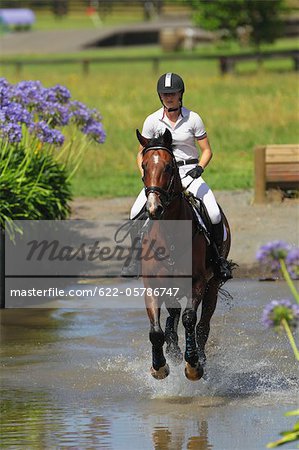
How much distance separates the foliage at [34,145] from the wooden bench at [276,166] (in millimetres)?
3190

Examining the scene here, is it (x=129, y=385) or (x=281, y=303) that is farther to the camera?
(x=129, y=385)

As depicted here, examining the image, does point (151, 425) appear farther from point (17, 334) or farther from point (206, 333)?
point (17, 334)

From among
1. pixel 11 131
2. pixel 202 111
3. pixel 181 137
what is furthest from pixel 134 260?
pixel 202 111

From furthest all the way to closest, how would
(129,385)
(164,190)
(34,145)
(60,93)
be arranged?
(60,93) → (34,145) → (129,385) → (164,190)

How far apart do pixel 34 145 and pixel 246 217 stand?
158 inches

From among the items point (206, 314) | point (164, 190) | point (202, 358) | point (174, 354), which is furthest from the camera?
point (206, 314)

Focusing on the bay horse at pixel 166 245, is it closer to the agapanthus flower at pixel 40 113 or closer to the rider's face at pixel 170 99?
the rider's face at pixel 170 99

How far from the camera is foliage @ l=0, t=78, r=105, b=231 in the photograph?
1485cm

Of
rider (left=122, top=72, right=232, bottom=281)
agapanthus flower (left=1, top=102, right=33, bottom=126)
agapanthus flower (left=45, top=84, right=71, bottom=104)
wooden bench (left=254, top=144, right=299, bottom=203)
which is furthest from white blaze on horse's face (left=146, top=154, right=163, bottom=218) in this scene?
wooden bench (left=254, top=144, right=299, bottom=203)

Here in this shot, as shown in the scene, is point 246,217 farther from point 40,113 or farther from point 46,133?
point 46,133

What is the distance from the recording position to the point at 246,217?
61.1ft

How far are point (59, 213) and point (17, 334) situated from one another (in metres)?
A: 3.46

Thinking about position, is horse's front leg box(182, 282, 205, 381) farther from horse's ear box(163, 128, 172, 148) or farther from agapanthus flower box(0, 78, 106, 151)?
agapanthus flower box(0, 78, 106, 151)

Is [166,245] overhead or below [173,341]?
overhead
